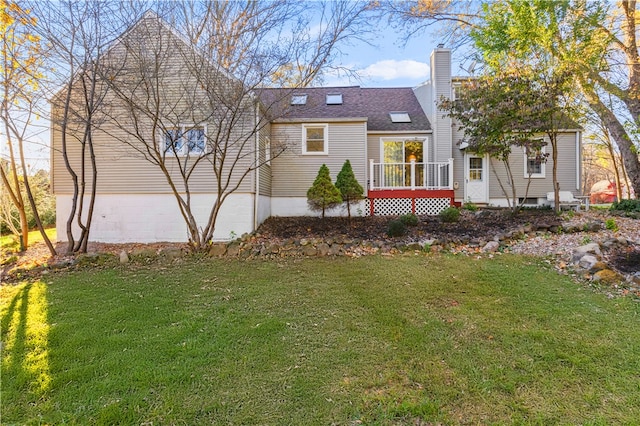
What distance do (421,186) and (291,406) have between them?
1026 centimetres

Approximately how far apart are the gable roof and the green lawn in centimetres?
745

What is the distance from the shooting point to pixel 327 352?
3.04m

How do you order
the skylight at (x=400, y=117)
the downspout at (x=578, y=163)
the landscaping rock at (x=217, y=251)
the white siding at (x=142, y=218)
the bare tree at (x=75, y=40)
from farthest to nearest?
the skylight at (x=400, y=117)
the downspout at (x=578, y=163)
the white siding at (x=142, y=218)
the landscaping rock at (x=217, y=251)
the bare tree at (x=75, y=40)

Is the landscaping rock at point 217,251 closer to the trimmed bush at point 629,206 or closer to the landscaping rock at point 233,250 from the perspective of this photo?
the landscaping rock at point 233,250

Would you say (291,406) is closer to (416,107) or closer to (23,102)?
(23,102)

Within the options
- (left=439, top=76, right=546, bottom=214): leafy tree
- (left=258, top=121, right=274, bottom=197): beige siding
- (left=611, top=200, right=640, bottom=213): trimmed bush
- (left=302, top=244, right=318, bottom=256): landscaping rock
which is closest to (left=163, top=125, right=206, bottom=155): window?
(left=258, top=121, right=274, bottom=197): beige siding

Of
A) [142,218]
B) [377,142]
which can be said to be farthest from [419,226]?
[142,218]

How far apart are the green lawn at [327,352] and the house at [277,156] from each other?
3.64 meters

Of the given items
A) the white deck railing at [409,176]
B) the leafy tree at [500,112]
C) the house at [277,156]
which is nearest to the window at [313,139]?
the house at [277,156]

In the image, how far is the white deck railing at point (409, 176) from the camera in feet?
35.9

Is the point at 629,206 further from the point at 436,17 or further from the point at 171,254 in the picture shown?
the point at 171,254

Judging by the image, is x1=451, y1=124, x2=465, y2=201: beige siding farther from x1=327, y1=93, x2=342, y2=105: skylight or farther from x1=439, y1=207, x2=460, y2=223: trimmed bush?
x1=327, y1=93, x2=342, y2=105: skylight

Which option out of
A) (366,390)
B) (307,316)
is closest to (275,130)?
(307,316)

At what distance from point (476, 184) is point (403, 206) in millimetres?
3769
